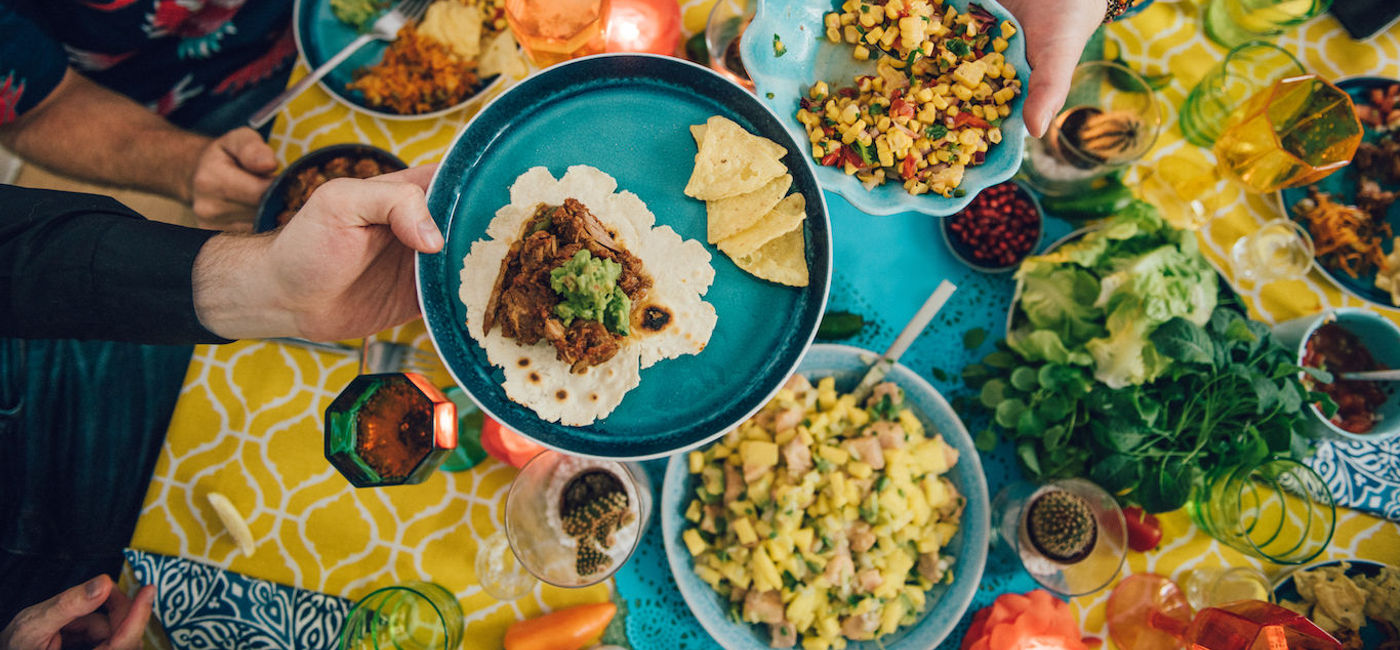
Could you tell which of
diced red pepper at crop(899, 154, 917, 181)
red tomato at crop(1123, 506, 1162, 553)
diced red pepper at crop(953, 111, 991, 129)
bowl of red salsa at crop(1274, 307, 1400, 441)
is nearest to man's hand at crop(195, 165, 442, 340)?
diced red pepper at crop(899, 154, 917, 181)

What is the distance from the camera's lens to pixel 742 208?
5.88 feet

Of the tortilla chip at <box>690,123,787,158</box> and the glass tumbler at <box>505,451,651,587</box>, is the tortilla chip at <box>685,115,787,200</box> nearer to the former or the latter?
the tortilla chip at <box>690,123,787,158</box>

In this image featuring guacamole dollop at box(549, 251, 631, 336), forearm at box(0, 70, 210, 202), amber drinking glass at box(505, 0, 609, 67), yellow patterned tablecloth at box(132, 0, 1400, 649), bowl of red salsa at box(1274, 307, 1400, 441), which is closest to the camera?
guacamole dollop at box(549, 251, 631, 336)

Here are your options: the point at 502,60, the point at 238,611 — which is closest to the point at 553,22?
the point at 502,60

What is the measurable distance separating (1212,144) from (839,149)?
64.3 inches

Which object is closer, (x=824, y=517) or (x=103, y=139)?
(x=824, y=517)

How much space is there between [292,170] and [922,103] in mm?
2039

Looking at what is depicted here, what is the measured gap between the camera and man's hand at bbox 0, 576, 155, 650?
6.36 feet

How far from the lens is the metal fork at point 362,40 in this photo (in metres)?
2.25

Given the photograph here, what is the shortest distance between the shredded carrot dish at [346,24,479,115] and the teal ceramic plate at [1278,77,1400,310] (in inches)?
118

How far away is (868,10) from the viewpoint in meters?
1.87

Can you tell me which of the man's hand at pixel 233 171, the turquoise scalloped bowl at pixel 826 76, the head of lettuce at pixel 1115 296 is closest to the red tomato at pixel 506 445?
the man's hand at pixel 233 171

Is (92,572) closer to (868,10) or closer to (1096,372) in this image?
(868,10)

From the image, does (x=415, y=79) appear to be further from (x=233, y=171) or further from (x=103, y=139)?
(x=103, y=139)
